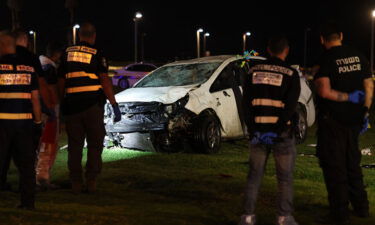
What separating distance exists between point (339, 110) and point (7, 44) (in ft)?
10.8

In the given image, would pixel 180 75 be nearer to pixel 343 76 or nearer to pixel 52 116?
pixel 52 116

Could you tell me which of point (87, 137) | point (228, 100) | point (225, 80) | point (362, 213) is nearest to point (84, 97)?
point (87, 137)

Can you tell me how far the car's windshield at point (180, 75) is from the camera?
11432 mm

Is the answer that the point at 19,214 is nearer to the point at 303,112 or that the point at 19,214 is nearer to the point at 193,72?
the point at 193,72

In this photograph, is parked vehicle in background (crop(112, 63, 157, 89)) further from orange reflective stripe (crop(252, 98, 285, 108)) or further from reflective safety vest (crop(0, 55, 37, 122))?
orange reflective stripe (crop(252, 98, 285, 108))

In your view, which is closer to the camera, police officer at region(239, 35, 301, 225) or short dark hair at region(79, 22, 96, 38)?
police officer at region(239, 35, 301, 225)

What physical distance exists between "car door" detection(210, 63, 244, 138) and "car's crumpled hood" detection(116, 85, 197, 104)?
1.85 feet

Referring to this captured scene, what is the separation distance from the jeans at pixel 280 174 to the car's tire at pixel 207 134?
490 cm

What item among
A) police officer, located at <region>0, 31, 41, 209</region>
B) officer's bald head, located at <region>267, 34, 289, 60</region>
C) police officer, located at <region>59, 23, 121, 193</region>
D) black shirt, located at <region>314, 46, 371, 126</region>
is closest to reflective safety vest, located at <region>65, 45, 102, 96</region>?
police officer, located at <region>59, 23, 121, 193</region>

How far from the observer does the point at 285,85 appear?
5.54 meters

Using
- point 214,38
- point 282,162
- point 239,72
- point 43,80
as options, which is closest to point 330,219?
point 282,162

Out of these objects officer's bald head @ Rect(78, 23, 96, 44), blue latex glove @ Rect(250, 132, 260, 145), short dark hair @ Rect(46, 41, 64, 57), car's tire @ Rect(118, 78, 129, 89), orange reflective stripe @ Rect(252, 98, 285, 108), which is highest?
car's tire @ Rect(118, 78, 129, 89)

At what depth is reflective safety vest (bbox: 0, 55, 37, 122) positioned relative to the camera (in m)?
6.14

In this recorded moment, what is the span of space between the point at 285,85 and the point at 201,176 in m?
3.30
